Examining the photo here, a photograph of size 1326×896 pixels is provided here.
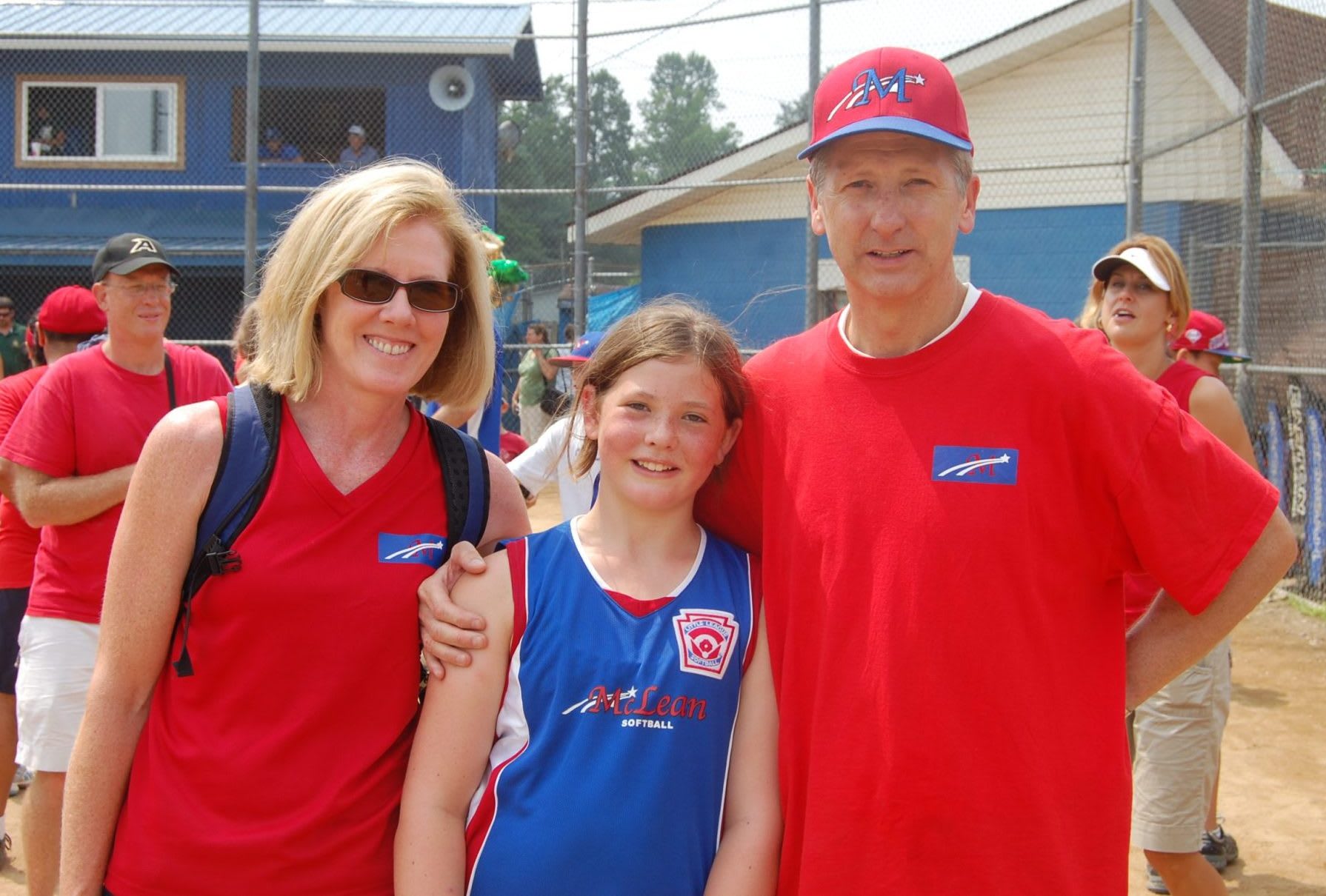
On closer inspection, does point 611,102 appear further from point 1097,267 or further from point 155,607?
point 155,607

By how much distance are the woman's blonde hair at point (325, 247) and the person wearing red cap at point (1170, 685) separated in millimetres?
2357

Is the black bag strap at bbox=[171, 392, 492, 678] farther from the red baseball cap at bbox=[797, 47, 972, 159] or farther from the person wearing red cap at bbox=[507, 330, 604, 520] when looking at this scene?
the person wearing red cap at bbox=[507, 330, 604, 520]

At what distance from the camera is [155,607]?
6.54 feet

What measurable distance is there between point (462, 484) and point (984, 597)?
98cm

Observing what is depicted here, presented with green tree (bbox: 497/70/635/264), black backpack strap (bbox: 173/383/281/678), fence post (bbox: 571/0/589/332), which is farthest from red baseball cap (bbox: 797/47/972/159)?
green tree (bbox: 497/70/635/264)

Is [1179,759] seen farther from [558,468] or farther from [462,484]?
[462,484]

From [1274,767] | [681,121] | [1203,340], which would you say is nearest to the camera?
[1203,340]

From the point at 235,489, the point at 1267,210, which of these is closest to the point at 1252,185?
the point at 1267,210

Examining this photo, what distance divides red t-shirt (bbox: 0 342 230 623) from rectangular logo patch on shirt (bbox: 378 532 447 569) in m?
2.24

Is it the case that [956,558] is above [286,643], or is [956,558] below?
above

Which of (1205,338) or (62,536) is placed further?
(1205,338)

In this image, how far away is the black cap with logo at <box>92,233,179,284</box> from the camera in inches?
171

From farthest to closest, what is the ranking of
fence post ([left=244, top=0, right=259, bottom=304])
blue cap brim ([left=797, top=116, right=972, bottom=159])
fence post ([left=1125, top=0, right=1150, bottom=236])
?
fence post ([left=244, top=0, right=259, bottom=304]), fence post ([left=1125, top=0, right=1150, bottom=236]), blue cap brim ([left=797, top=116, right=972, bottom=159])

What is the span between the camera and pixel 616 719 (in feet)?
6.50
